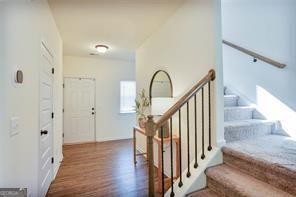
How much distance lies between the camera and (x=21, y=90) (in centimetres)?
149

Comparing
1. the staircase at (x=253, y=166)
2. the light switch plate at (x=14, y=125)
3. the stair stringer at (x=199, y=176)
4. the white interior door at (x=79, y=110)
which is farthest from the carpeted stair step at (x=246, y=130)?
the white interior door at (x=79, y=110)

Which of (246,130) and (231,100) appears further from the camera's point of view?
(231,100)

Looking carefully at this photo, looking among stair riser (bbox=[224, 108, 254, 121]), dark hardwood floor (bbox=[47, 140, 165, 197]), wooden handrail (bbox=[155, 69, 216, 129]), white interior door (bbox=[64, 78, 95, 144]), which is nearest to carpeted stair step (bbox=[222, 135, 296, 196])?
stair riser (bbox=[224, 108, 254, 121])

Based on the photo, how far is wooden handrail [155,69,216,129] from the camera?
167 centimetres

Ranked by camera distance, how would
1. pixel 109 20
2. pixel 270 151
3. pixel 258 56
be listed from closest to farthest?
pixel 270 151 → pixel 258 56 → pixel 109 20

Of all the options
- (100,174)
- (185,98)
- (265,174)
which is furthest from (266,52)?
(100,174)

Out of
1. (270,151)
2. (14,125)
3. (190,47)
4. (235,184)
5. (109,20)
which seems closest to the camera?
(14,125)

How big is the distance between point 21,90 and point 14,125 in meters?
0.33

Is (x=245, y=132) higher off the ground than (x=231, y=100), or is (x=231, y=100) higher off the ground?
(x=231, y=100)

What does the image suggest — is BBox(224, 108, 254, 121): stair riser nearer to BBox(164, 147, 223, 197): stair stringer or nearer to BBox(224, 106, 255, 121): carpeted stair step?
BBox(224, 106, 255, 121): carpeted stair step

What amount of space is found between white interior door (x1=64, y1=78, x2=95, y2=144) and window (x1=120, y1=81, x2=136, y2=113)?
2.99 feet

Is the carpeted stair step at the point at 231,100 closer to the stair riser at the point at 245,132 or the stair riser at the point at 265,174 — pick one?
the stair riser at the point at 245,132

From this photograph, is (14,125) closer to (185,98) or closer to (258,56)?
(185,98)

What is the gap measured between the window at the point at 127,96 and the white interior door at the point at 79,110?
0.91 m
